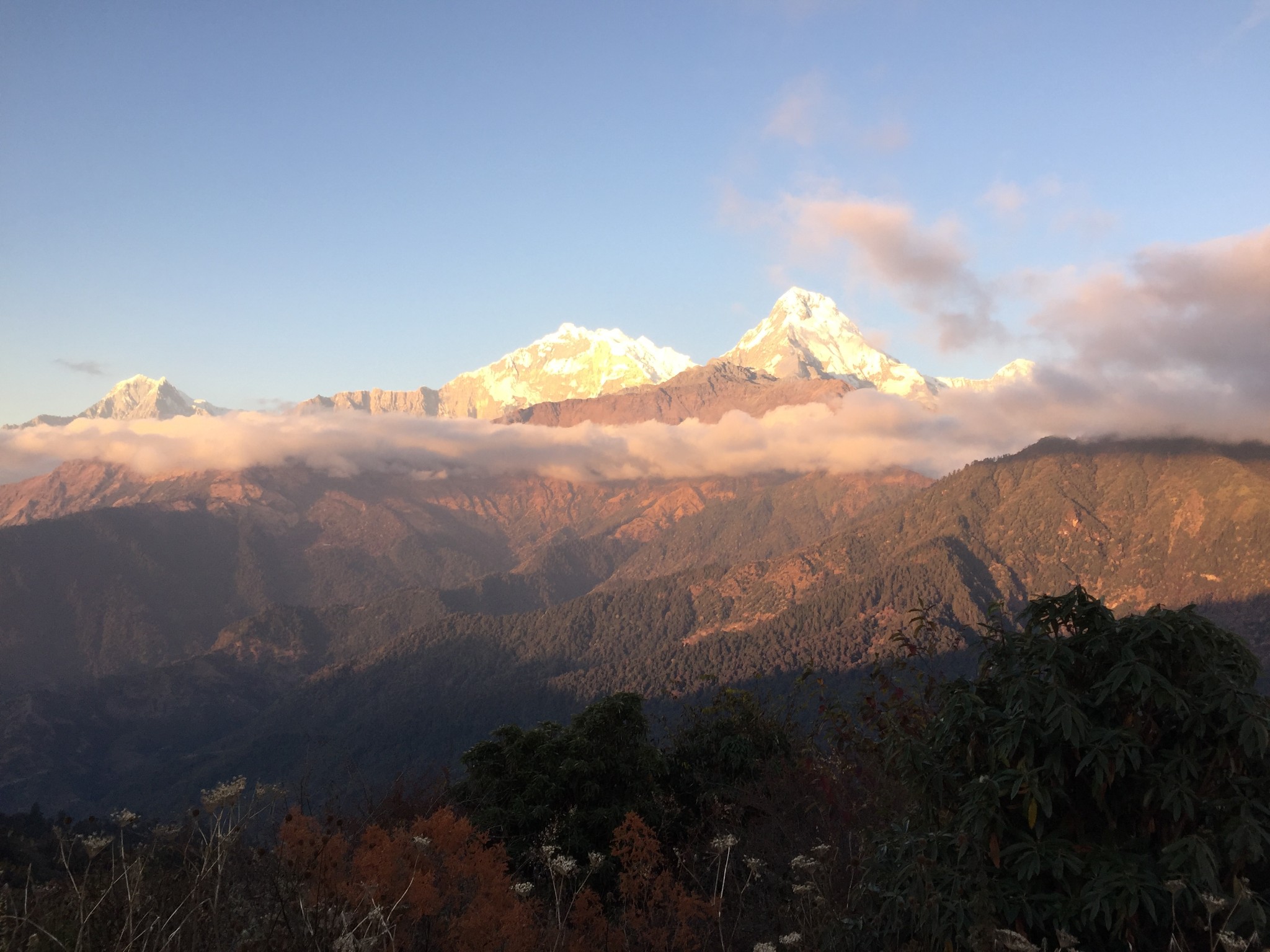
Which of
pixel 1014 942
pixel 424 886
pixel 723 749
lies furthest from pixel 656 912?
pixel 723 749

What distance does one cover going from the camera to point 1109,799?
9523 millimetres

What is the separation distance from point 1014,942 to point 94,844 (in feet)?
28.2

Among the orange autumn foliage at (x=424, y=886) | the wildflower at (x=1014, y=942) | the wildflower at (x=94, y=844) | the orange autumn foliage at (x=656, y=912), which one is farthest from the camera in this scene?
the orange autumn foliage at (x=656, y=912)

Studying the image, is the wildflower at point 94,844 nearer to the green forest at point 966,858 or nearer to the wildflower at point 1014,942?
the green forest at point 966,858

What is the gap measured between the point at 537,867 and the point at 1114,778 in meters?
12.7

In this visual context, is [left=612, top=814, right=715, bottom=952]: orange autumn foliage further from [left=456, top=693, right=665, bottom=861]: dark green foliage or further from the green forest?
[left=456, top=693, right=665, bottom=861]: dark green foliage

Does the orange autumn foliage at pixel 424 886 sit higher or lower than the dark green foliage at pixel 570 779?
higher

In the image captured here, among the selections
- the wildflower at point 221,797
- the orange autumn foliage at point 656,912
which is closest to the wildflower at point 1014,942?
the orange autumn foliage at point 656,912

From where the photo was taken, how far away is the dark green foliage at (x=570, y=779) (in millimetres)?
19312

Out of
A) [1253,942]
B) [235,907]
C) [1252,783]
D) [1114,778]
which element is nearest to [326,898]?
[235,907]

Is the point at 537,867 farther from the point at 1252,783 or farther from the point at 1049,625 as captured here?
the point at 1252,783

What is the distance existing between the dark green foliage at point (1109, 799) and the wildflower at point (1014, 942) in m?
0.27

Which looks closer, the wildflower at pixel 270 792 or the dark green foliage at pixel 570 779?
the wildflower at pixel 270 792

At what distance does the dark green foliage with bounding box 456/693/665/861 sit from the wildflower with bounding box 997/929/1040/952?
39.4 feet
